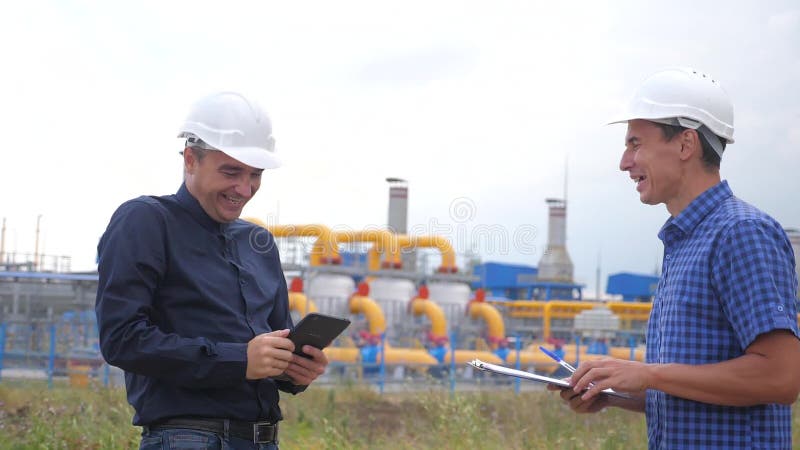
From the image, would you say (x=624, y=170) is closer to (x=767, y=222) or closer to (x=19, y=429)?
(x=767, y=222)

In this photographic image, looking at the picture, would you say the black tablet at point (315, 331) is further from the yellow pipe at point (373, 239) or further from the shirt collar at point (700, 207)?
the yellow pipe at point (373, 239)

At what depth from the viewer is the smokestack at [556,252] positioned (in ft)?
121

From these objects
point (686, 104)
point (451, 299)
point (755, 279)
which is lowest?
point (451, 299)

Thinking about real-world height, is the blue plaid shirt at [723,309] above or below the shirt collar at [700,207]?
below

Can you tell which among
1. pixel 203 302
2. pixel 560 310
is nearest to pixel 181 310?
pixel 203 302

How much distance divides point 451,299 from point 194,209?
22.0m

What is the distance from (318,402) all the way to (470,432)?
527cm

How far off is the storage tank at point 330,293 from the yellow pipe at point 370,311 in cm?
23

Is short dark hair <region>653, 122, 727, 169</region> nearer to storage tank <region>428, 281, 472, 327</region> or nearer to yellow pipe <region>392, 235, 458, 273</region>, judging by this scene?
yellow pipe <region>392, 235, 458, 273</region>

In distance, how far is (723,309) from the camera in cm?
231

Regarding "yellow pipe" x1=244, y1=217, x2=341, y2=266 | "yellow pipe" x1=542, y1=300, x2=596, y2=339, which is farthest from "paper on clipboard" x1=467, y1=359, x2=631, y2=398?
"yellow pipe" x1=542, y1=300, x2=596, y2=339

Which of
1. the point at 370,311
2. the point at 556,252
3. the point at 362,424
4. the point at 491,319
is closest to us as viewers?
the point at 362,424

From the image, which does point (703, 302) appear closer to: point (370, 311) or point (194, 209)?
point (194, 209)

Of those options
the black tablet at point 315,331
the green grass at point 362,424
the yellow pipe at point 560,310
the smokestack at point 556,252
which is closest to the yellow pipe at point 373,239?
the yellow pipe at point 560,310
